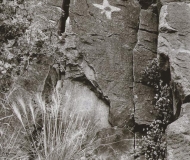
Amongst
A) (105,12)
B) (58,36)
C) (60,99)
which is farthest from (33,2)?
(60,99)

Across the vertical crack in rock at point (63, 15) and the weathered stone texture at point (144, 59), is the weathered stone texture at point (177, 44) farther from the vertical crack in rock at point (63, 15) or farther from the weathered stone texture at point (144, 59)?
the vertical crack in rock at point (63, 15)

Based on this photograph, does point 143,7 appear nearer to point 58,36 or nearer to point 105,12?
point 105,12

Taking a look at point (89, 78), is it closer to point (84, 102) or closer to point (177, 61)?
point (84, 102)

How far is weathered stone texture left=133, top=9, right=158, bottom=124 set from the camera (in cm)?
488

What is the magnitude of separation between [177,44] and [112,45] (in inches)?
42.0

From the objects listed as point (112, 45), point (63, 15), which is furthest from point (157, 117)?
point (63, 15)

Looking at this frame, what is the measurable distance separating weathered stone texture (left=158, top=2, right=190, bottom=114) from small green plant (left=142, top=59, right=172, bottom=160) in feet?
1.27

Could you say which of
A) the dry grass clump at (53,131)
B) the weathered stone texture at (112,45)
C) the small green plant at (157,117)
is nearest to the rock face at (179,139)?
the small green plant at (157,117)

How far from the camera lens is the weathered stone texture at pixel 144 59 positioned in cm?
488

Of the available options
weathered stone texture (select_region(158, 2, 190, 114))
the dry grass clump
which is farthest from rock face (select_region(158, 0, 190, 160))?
the dry grass clump

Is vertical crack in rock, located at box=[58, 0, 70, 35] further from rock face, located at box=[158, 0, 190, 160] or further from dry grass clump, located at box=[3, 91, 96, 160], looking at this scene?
rock face, located at box=[158, 0, 190, 160]

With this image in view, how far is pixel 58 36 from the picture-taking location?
5250mm

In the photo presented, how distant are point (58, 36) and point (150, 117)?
5.20 ft

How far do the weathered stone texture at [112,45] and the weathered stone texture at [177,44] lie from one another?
688 millimetres
